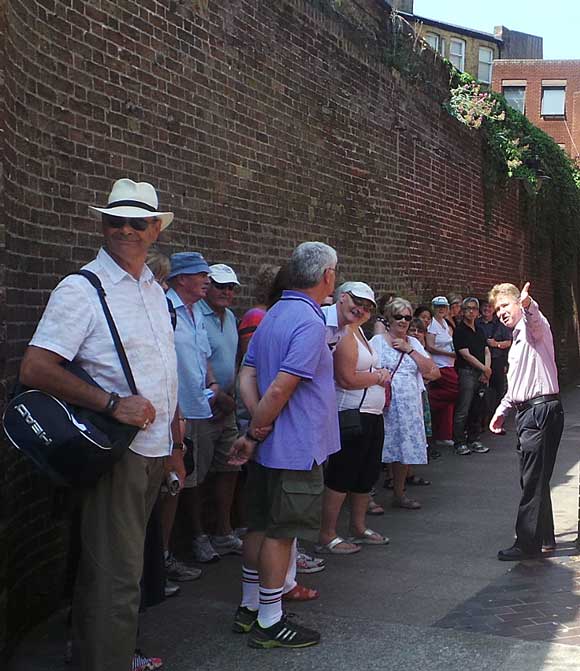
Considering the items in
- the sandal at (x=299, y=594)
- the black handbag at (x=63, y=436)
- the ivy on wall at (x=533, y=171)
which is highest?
the ivy on wall at (x=533, y=171)

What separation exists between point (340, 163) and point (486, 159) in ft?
21.8

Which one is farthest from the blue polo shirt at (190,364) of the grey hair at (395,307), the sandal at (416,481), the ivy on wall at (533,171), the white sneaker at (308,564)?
the ivy on wall at (533,171)

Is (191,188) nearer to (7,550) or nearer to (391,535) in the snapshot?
(391,535)

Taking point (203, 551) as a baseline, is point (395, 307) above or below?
above

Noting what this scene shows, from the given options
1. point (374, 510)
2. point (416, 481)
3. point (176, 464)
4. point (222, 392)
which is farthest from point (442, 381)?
point (176, 464)

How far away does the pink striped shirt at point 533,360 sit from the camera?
6.35 metres

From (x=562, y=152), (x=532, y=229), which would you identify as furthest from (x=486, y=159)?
(x=562, y=152)

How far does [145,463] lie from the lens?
149 inches

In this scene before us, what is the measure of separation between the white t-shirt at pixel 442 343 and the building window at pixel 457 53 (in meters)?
37.6

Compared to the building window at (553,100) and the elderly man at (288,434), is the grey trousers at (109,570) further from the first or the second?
the building window at (553,100)

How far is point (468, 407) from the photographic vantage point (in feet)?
37.6

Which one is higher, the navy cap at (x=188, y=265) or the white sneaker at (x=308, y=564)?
the navy cap at (x=188, y=265)

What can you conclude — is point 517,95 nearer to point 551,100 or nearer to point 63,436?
point 551,100

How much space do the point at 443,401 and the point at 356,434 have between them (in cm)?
528
